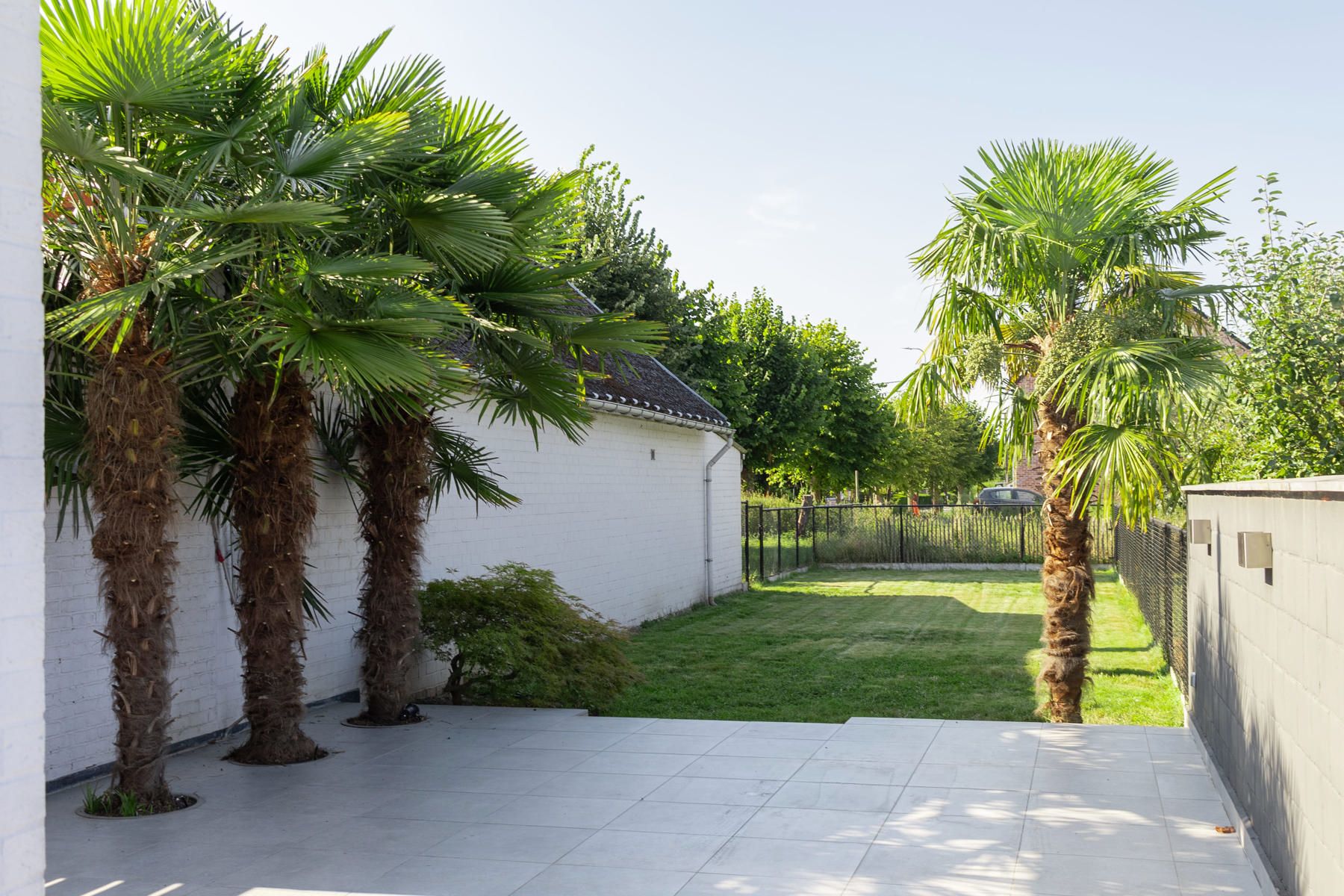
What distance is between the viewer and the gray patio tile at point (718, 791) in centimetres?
640

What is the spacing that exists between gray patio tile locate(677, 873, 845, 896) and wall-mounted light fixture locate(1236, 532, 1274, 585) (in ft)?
7.52

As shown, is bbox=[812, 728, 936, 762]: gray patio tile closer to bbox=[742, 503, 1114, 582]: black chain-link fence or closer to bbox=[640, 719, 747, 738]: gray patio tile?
bbox=[640, 719, 747, 738]: gray patio tile

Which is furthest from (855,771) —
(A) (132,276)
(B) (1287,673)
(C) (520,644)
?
(A) (132,276)

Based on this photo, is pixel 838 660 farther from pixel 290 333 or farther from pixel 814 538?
pixel 814 538

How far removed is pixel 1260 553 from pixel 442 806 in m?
4.59

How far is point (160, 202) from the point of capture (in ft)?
20.9

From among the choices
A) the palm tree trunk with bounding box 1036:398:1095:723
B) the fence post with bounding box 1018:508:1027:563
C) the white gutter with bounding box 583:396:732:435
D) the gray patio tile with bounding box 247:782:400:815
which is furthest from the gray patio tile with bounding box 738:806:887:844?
the fence post with bounding box 1018:508:1027:563

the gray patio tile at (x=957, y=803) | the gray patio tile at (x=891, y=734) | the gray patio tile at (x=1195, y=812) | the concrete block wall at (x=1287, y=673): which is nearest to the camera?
the concrete block wall at (x=1287, y=673)

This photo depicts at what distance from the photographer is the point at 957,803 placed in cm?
624

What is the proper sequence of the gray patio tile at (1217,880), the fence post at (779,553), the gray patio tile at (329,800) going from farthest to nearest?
the fence post at (779,553) → the gray patio tile at (329,800) → the gray patio tile at (1217,880)

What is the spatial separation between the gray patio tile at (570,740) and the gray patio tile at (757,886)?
2.93 meters

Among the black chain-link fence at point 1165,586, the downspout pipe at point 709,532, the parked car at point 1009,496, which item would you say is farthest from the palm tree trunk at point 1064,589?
the parked car at point 1009,496

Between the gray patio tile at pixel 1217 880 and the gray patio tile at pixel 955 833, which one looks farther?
the gray patio tile at pixel 955 833

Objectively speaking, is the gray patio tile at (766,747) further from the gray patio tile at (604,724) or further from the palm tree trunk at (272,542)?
the palm tree trunk at (272,542)
